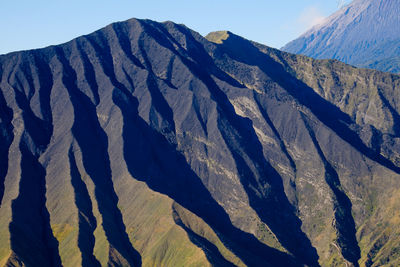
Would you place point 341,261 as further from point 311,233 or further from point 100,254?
point 100,254

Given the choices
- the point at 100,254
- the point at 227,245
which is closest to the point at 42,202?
the point at 100,254

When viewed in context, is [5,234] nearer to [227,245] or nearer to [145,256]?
[145,256]

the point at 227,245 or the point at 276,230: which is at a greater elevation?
the point at 276,230

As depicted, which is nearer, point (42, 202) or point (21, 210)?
point (21, 210)

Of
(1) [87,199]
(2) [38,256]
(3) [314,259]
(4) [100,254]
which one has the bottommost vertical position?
(2) [38,256]

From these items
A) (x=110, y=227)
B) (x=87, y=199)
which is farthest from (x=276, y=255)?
(x=87, y=199)

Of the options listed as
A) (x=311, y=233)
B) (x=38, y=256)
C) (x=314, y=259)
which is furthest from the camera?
(x=311, y=233)

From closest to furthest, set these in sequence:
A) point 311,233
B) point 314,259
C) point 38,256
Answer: point 38,256, point 314,259, point 311,233

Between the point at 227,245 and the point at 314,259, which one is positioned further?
the point at 314,259

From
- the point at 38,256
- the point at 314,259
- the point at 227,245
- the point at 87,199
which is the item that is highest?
the point at 314,259
